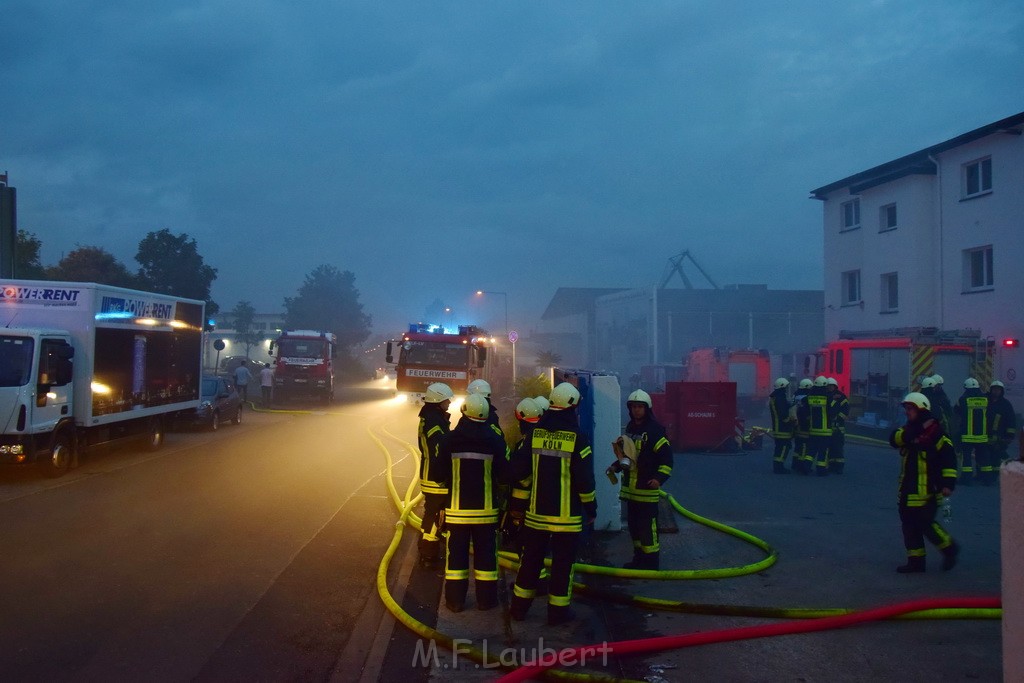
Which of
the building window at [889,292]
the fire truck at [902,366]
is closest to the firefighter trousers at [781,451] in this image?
the fire truck at [902,366]

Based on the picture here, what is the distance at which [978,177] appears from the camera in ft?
76.1

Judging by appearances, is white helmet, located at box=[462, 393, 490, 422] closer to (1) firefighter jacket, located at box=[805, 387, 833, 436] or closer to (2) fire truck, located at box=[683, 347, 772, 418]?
(1) firefighter jacket, located at box=[805, 387, 833, 436]

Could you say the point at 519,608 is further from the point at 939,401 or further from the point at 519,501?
the point at 939,401

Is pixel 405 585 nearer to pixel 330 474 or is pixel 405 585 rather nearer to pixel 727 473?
pixel 330 474

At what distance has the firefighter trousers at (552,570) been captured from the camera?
19.6ft

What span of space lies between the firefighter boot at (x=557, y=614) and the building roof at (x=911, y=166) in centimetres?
2107

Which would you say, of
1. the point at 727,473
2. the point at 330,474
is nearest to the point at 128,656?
the point at 330,474

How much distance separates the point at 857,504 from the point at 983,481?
3358 mm

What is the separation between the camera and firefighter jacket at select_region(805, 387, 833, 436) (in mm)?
13576

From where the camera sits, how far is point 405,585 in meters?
7.36

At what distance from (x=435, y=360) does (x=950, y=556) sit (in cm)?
1940

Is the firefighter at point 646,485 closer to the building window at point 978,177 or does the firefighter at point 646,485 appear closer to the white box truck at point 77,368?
the white box truck at point 77,368

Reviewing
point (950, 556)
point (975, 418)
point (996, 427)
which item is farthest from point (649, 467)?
point (996, 427)

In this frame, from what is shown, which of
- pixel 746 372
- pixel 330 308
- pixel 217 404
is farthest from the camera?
pixel 330 308
